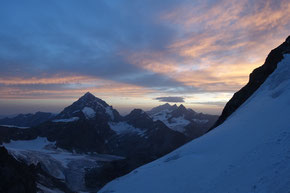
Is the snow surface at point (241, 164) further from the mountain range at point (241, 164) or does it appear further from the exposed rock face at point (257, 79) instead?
the exposed rock face at point (257, 79)

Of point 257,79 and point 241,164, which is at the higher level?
point 257,79

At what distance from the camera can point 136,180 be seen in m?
28.4

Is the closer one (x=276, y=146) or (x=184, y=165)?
(x=276, y=146)

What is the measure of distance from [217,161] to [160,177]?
6703 millimetres

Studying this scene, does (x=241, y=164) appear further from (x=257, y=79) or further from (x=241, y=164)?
(x=257, y=79)

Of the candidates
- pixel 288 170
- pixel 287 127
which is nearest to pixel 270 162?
pixel 288 170

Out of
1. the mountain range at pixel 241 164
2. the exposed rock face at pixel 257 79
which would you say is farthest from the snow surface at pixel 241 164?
the exposed rock face at pixel 257 79

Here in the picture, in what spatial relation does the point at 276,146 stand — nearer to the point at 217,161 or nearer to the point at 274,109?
the point at 217,161

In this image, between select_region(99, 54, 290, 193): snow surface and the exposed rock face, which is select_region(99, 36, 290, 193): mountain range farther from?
the exposed rock face

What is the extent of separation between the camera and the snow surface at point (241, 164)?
15.1 metres

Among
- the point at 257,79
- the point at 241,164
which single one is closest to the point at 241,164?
the point at 241,164

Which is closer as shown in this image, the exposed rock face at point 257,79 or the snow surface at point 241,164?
the snow surface at point 241,164

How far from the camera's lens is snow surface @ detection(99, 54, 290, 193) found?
15.1 meters

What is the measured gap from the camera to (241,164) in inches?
723
